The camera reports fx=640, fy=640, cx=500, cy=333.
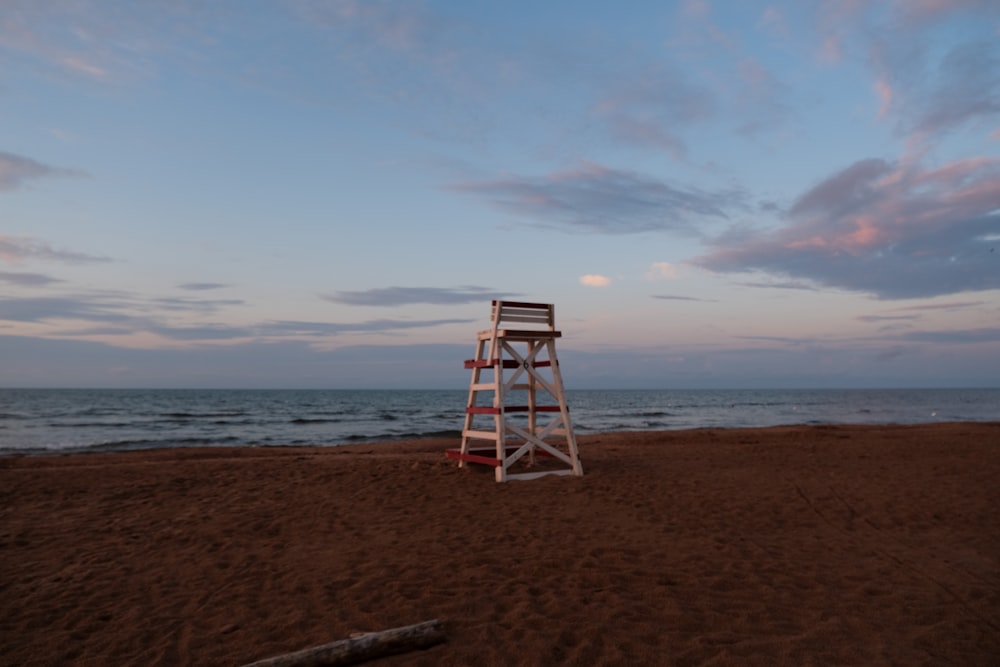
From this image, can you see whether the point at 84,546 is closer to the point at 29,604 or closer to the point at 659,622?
the point at 29,604

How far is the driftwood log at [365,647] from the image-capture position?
374 centimetres

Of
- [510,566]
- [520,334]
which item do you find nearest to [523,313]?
[520,334]

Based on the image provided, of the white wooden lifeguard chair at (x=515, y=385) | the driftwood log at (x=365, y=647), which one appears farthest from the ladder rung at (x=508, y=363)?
the driftwood log at (x=365, y=647)

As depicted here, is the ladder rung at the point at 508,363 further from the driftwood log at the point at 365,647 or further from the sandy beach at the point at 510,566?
the driftwood log at the point at 365,647

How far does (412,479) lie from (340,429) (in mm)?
22040

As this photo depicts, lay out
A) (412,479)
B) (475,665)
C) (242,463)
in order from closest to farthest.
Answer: (475,665), (412,479), (242,463)

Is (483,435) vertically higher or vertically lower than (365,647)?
higher

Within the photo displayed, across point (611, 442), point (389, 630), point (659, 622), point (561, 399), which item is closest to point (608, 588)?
point (659, 622)

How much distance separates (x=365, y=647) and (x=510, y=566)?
7.08ft

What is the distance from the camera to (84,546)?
6719 mm

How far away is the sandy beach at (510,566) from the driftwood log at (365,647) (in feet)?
0.27

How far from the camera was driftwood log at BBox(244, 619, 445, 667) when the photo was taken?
3.74 meters

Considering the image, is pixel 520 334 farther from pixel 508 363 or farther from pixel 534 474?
pixel 534 474

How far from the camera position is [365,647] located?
3.95 meters
